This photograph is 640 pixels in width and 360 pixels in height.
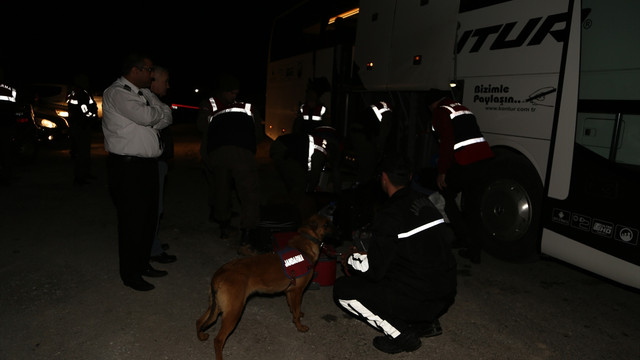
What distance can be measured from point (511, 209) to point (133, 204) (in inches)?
150

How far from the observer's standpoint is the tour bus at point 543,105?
345 cm

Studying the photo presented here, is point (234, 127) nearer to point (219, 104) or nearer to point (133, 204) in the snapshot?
point (219, 104)

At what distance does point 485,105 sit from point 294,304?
311 cm

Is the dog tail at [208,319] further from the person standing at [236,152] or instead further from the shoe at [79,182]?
the shoe at [79,182]

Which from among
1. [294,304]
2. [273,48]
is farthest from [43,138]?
[294,304]

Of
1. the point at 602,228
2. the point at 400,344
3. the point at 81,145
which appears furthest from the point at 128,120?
the point at 81,145

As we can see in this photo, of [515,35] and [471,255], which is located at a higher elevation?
[515,35]

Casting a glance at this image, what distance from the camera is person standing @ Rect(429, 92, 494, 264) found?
454 cm

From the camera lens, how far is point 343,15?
8188mm

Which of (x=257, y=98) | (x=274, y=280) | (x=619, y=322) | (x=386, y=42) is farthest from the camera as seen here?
(x=257, y=98)

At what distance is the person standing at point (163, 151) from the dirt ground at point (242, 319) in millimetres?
138

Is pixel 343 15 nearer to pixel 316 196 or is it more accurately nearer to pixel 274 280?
pixel 316 196

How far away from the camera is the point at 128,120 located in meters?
3.48

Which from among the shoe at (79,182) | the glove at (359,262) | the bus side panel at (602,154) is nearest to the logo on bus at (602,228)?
the bus side panel at (602,154)
